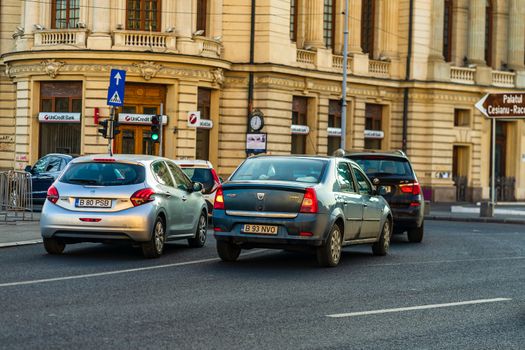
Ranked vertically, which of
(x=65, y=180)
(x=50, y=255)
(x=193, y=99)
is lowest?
(x=50, y=255)

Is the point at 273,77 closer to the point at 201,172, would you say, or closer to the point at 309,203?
the point at 201,172

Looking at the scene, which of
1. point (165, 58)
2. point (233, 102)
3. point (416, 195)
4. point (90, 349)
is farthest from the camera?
point (233, 102)

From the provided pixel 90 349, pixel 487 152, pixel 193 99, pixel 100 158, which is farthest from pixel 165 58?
pixel 90 349

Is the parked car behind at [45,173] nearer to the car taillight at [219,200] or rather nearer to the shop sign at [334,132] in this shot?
the car taillight at [219,200]

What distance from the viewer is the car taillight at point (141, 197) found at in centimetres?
1658

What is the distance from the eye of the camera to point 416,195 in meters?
23.0

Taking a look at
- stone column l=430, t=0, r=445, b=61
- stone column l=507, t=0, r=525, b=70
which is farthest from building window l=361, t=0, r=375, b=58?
stone column l=507, t=0, r=525, b=70

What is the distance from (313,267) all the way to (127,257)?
298cm

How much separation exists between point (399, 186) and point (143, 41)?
75.1ft

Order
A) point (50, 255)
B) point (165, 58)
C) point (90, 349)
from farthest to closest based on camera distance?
1. point (165, 58)
2. point (50, 255)
3. point (90, 349)

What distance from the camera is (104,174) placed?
55.8 ft

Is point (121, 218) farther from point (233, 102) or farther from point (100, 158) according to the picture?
point (233, 102)

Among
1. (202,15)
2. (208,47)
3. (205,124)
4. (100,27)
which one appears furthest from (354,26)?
(100,27)

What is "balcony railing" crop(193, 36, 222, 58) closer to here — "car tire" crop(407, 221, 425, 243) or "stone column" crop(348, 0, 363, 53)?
"stone column" crop(348, 0, 363, 53)
